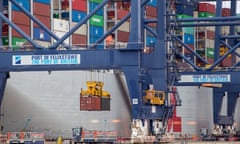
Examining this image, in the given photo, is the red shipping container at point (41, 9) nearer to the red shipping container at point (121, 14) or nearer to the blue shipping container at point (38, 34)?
the blue shipping container at point (38, 34)

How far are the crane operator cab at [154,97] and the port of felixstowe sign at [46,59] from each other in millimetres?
5511

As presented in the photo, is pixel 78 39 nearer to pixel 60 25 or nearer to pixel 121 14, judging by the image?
pixel 60 25

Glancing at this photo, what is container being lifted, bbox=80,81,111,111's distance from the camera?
4984 cm

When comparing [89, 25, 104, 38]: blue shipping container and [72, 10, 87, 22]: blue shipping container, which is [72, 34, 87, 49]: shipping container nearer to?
[89, 25, 104, 38]: blue shipping container

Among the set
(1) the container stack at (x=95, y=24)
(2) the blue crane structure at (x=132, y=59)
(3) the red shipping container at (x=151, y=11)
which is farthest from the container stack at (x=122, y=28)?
(2) the blue crane structure at (x=132, y=59)

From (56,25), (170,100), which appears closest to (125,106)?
(56,25)

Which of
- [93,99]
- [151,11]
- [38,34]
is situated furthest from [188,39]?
[93,99]

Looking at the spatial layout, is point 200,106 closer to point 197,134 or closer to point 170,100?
point 197,134

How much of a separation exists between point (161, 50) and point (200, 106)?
103ft

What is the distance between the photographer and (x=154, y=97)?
52531 mm

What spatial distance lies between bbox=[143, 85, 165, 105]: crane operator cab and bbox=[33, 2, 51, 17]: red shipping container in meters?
16.3

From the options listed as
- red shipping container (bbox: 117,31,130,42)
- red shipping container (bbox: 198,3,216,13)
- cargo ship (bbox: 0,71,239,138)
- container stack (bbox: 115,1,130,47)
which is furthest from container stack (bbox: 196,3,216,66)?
cargo ship (bbox: 0,71,239,138)

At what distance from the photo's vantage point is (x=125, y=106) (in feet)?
230

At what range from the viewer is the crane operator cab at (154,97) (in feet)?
169
